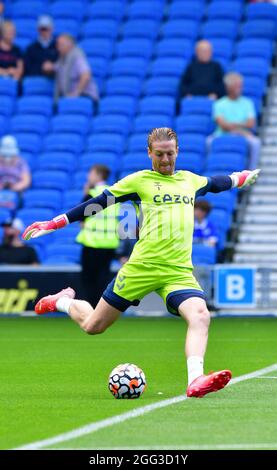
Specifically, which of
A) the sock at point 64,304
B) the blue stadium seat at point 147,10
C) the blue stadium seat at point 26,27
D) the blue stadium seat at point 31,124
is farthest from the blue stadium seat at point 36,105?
the sock at point 64,304

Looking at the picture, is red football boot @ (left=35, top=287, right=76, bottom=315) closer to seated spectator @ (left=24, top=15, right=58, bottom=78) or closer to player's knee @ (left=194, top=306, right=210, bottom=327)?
player's knee @ (left=194, top=306, right=210, bottom=327)

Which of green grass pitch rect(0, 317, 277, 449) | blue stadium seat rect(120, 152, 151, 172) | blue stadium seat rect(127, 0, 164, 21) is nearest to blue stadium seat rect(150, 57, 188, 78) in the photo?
blue stadium seat rect(127, 0, 164, 21)

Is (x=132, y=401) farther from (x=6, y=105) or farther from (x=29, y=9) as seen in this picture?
(x=29, y=9)

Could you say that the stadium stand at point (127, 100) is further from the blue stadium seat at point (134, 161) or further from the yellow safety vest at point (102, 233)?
the yellow safety vest at point (102, 233)

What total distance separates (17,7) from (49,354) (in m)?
14.6

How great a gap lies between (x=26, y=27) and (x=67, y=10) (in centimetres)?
95

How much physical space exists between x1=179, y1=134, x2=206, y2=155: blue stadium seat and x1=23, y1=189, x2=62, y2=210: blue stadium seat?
2.31 metres

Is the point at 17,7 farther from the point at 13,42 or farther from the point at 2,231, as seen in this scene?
the point at 2,231

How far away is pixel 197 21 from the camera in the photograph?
24.8 metres

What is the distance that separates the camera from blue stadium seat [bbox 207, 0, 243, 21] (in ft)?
79.9

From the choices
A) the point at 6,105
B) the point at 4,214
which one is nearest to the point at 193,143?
the point at 4,214

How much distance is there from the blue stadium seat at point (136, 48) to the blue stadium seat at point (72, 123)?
1864 mm
